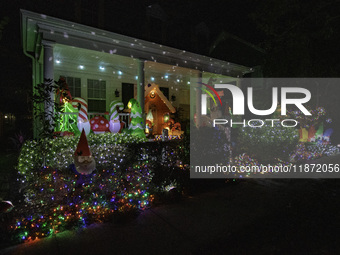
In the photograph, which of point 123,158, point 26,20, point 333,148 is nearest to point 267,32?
point 333,148

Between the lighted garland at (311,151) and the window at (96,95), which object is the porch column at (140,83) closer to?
the window at (96,95)

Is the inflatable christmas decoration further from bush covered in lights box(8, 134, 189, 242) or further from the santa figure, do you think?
the santa figure

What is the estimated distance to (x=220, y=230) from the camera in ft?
11.5

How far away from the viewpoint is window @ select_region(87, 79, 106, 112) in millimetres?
11125

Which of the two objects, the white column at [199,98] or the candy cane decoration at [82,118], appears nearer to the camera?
the candy cane decoration at [82,118]

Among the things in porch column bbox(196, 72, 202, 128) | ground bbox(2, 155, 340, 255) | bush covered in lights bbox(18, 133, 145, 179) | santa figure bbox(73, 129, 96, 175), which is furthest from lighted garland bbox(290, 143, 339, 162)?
santa figure bbox(73, 129, 96, 175)

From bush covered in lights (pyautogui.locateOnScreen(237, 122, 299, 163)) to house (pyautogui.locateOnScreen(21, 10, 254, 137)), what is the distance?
3.76 m

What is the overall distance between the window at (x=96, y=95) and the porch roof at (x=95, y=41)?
2.69m

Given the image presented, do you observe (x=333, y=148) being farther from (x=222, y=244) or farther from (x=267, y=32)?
(x=222, y=244)

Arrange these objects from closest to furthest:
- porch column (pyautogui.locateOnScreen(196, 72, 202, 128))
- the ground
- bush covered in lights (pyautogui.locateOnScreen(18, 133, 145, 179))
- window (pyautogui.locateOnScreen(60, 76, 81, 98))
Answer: the ground
bush covered in lights (pyautogui.locateOnScreen(18, 133, 145, 179))
window (pyautogui.locateOnScreen(60, 76, 81, 98))
porch column (pyautogui.locateOnScreen(196, 72, 202, 128))

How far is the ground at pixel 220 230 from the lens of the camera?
3.05 meters

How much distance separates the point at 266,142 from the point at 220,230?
465 cm

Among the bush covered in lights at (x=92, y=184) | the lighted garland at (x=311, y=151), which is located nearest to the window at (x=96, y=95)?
the bush covered in lights at (x=92, y=184)

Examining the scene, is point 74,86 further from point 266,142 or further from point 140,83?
point 266,142
